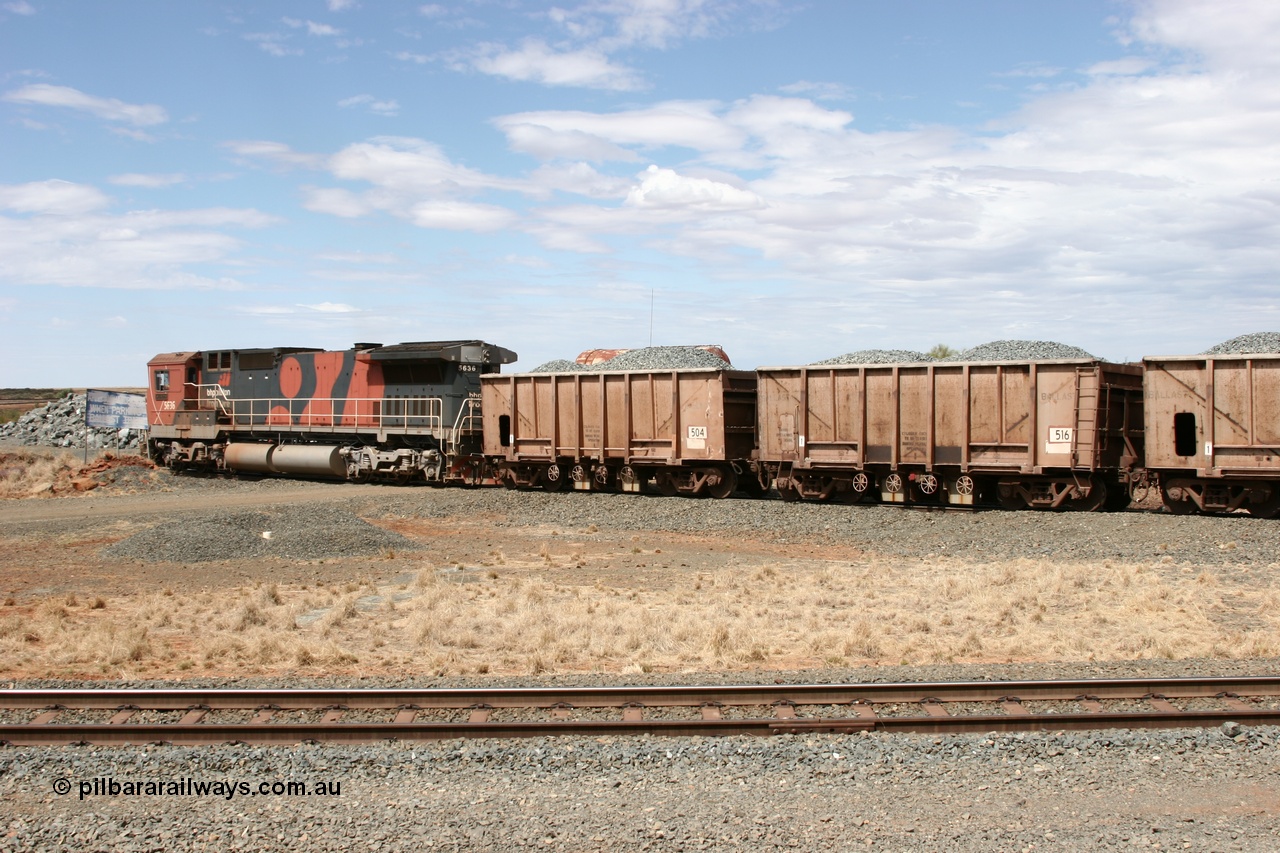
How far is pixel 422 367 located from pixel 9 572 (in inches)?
569

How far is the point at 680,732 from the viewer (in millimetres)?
7570

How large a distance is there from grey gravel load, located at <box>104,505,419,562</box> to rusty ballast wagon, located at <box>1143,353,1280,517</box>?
14.3 meters

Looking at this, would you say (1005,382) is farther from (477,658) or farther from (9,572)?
(9,572)

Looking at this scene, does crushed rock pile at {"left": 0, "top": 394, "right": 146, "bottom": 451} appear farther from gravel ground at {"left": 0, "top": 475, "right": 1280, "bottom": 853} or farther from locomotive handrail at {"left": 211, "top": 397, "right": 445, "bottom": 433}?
gravel ground at {"left": 0, "top": 475, "right": 1280, "bottom": 853}

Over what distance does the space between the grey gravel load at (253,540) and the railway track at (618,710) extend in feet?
33.0

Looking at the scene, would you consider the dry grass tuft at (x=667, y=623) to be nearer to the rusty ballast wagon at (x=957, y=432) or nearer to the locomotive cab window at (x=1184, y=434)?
the locomotive cab window at (x=1184, y=434)

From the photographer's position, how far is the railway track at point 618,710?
24.8 ft

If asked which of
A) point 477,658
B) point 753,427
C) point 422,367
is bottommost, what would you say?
point 477,658

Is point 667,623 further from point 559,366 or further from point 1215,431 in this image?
point 559,366

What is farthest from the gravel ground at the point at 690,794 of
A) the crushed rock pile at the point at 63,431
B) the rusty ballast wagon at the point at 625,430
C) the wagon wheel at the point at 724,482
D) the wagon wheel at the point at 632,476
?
the crushed rock pile at the point at 63,431

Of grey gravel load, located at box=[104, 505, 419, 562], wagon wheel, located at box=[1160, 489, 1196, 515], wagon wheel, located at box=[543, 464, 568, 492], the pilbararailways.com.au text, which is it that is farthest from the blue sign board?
wagon wheel, located at box=[1160, 489, 1196, 515]

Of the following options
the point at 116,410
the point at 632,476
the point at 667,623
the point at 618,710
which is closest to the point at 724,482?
the point at 632,476

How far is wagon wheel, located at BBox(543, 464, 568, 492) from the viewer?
27.2 metres

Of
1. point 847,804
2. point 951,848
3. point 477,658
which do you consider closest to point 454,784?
point 847,804
